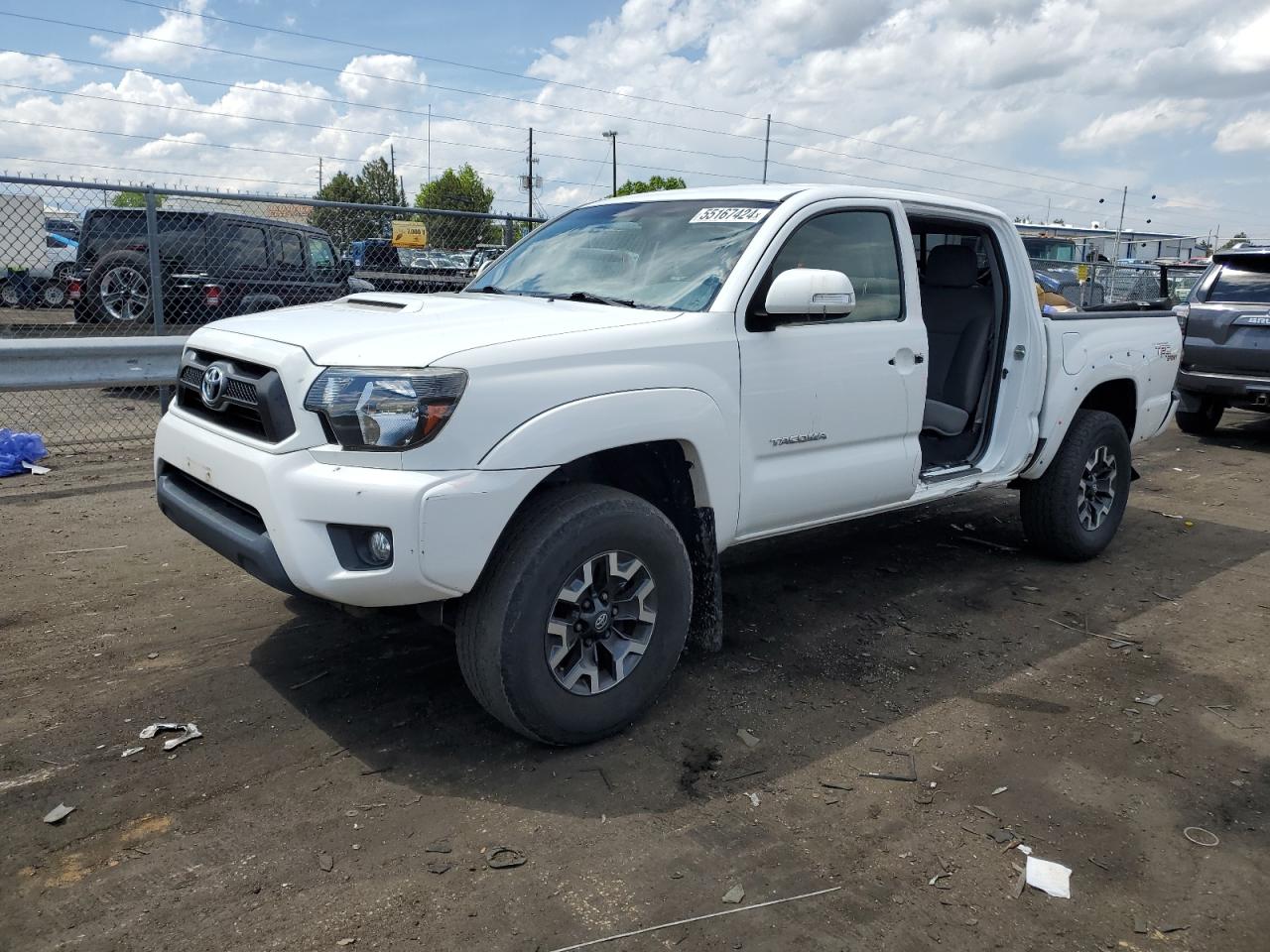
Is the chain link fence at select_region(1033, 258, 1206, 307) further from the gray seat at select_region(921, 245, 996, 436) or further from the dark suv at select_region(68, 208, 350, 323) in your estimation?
the gray seat at select_region(921, 245, 996, 436)

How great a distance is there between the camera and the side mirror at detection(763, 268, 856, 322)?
3609mm

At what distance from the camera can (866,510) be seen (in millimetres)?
4398

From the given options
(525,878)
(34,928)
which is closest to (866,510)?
(525,878)

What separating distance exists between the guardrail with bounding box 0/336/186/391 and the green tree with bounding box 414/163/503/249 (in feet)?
13.3

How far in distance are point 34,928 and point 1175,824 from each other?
10.6 feet

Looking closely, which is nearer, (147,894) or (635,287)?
(147,894)

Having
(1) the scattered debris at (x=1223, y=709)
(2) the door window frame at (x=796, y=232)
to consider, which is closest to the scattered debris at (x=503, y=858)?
(2) the door window frame at (x=796, y=232)

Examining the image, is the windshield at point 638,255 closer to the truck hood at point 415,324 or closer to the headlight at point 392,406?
the truck hood at point 415,324

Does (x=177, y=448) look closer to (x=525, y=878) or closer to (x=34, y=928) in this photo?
(x=34, y=928)

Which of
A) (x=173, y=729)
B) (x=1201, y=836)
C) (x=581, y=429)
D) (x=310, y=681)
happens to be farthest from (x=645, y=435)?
(x=1201, y=836)

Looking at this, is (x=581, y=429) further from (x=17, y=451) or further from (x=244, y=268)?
(x=244, y=268)

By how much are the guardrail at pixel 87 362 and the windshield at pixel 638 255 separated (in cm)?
303

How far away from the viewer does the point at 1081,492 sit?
5.67 metres

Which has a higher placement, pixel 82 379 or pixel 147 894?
pixel 82 379
